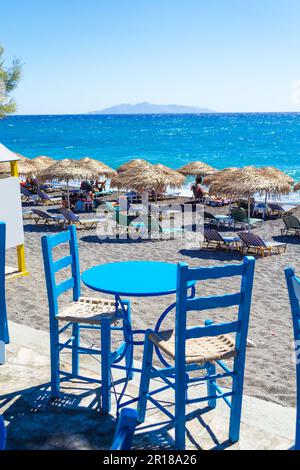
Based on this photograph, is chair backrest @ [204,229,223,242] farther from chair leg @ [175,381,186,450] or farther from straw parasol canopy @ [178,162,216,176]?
straw parasol canopy @ [178,162,216,176]

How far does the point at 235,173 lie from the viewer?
15.5 metres

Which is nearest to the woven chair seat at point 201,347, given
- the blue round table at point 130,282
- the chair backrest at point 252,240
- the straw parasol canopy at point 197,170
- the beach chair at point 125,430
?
the blue round table at point 130,282

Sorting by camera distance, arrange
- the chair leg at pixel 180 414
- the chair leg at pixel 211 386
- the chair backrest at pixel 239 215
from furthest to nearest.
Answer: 1. the chair backrest at pixel 239 215
2. the chair leg at pixel 211 386
3. the chair leg at pixel 180 414

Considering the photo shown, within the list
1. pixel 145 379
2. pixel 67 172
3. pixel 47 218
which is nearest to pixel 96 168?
pixel 67 172

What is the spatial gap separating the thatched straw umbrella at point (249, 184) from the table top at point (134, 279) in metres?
10.2

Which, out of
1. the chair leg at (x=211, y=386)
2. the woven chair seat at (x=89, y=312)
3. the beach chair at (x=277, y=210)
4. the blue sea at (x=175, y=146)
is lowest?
the blue sea at (x=175, y=146)

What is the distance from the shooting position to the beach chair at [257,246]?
11.5 meters

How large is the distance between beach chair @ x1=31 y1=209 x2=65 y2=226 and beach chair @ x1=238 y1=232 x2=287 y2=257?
5480 millimetres

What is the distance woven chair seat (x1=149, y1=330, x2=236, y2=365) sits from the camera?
341 cm

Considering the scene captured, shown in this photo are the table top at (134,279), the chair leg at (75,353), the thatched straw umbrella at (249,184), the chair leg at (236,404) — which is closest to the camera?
the chair leg at (236,404)

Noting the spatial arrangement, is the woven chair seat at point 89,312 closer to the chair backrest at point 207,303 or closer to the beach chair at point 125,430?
the chair backrest at point 207,303

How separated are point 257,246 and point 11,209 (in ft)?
18.9
